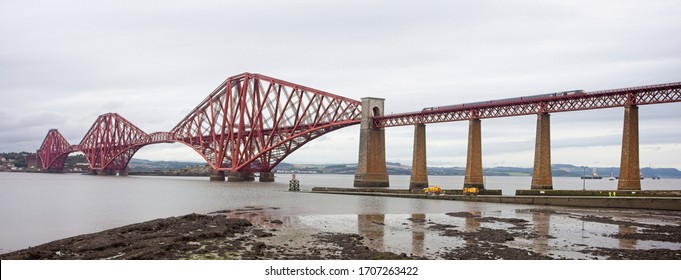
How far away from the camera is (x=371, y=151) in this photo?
86375 mm

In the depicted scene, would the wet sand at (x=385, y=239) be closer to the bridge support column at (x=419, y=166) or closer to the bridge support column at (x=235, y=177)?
the bridge support column at (x=419, y=166)

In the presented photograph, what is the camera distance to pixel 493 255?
69.7 ft

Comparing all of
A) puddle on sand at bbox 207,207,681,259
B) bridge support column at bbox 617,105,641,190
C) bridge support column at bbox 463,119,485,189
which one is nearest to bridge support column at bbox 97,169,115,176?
bridge support column at bbox 463,119,485,189

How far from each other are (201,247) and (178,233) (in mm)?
3757

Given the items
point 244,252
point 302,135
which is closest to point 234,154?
point 302,135

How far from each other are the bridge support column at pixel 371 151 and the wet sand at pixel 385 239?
46796 mm

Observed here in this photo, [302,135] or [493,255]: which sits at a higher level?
[302,135]

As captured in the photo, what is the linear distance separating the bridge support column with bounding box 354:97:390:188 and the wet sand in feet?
154

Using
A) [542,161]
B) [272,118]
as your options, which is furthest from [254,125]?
[542,161]

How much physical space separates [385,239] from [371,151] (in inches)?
2361

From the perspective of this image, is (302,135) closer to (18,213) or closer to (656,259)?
(18,213)

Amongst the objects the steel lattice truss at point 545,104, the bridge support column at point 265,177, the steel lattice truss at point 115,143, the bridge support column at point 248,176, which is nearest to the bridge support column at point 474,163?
the steel lattice truss at point 545,104

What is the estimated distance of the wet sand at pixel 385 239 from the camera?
69.9 ft

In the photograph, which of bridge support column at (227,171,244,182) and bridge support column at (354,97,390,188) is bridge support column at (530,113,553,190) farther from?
bridge support column at (227,171,244,182)
